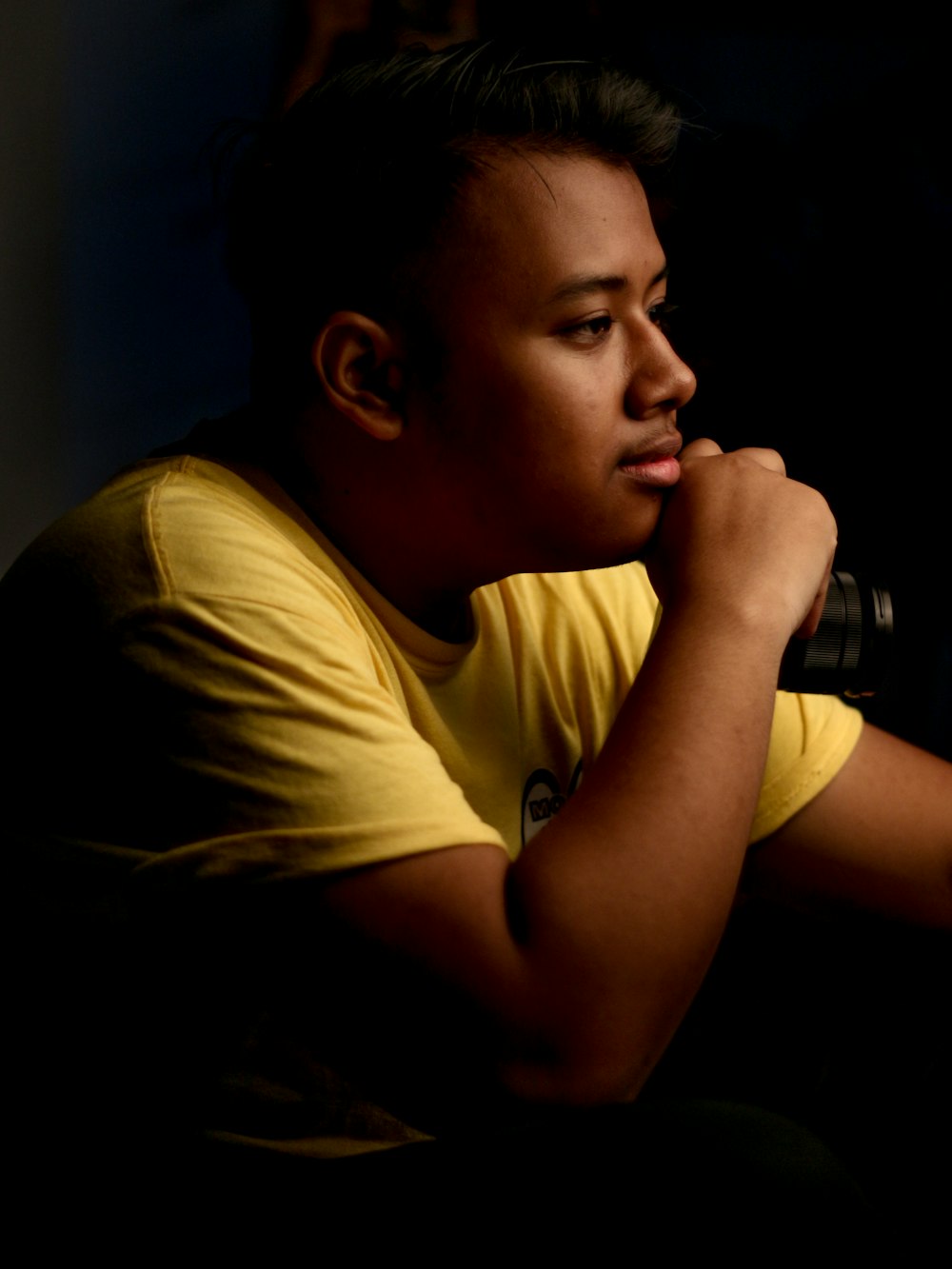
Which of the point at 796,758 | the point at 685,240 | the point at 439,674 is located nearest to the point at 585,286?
the point at 439,674

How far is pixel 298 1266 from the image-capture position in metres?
0.69

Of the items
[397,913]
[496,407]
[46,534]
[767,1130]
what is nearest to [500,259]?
[496,407]

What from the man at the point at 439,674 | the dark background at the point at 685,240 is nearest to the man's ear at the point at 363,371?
the man at the point at 439,674

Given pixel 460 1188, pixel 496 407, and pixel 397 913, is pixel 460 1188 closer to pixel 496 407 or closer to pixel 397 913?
pixel 397 913

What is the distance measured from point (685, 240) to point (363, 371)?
2.28 feet

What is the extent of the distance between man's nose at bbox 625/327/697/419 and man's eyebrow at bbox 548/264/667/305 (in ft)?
0.14

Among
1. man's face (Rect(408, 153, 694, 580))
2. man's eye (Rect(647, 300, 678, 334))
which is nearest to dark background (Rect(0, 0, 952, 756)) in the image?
man's eye (Rect(647, 300, 678, 334))

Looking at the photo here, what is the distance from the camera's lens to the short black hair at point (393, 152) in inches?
36.1

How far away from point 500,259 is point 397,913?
1.53ft

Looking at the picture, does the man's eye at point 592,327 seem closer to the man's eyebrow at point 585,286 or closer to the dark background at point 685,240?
the man's eyebrow at point 585,286

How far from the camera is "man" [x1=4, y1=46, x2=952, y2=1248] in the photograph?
681mm

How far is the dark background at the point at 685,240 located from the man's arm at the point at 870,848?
0.45m

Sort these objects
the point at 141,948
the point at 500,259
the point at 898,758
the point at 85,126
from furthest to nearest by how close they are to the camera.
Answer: the point at 85,126 → the point at 898,758 → the point at 500,259 → the point at 141,948

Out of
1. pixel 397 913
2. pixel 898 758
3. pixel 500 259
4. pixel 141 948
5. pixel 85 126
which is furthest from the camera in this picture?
pixel 85 126
